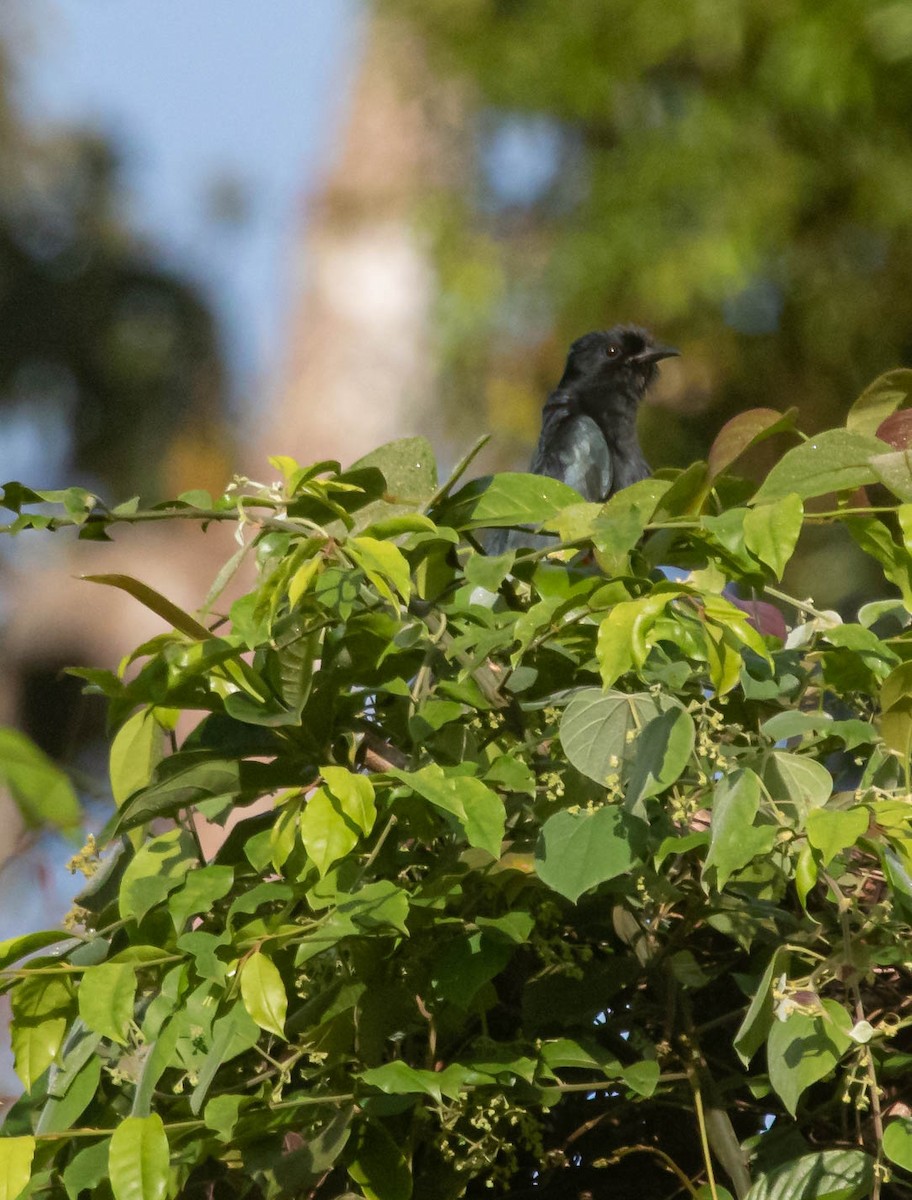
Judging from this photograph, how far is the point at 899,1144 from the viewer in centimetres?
102

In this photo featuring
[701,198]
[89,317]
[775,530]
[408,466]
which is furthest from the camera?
[89,317]

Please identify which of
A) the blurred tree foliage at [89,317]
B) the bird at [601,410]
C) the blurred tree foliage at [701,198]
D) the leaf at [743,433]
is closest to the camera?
the leaf at [743,433]

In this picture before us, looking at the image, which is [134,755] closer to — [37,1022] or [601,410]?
[37,1022]

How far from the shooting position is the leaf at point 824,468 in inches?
43.0

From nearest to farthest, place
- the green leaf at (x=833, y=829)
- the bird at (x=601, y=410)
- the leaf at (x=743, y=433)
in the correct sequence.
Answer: the green leaf at (x=833, y=829) < the leaf at (x=743, y=433) < the bird at (x=601, y=410)

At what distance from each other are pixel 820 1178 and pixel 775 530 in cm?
47

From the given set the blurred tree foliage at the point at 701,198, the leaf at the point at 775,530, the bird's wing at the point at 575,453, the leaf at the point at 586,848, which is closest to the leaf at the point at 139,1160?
the leaf at the point at 586,848

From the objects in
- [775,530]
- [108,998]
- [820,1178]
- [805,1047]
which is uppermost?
[775,530]

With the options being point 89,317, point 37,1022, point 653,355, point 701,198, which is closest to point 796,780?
point 37,1022

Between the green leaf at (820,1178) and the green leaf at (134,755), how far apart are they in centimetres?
57

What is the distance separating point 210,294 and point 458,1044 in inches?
435

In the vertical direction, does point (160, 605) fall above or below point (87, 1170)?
above

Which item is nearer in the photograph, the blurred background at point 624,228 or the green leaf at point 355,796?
the green leaf at point 355,796

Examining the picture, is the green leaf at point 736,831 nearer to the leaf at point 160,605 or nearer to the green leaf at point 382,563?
the green leaf at point 382,563
